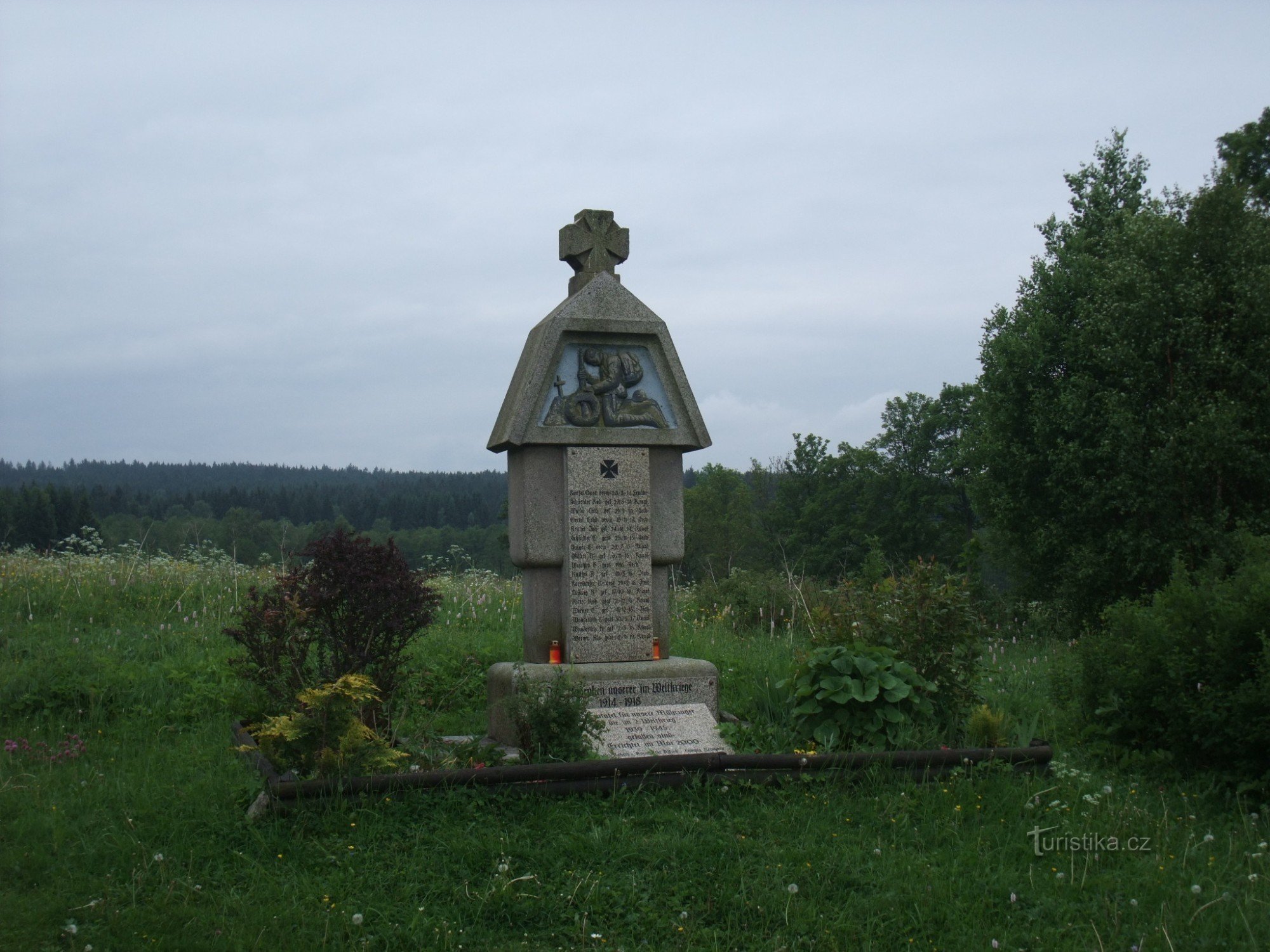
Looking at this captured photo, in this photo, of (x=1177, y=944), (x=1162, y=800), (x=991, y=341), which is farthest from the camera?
(x=991, y=341)

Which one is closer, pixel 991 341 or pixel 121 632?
pixel 121 632

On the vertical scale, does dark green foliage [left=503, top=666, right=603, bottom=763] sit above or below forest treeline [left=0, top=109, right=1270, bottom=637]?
below

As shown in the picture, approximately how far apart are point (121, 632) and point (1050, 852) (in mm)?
8602

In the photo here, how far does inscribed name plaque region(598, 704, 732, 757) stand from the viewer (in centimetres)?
687

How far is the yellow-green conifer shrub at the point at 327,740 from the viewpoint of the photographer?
5477 mm

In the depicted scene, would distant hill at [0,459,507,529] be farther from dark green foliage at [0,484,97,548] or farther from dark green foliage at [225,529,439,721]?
dark green foliage at [225,529,439,721]

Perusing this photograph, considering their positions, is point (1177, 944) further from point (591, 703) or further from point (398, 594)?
point (398, 594)

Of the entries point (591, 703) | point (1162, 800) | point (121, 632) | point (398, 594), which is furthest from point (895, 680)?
point (121, 632)

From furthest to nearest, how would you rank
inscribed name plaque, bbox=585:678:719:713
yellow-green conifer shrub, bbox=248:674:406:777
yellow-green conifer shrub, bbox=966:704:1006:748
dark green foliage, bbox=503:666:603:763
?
inscribed name plaque, bbox=585:678:719:713 → yellow-green conifer shrub, bbox=966:704:1006:748 → dark green foliage, bbox=503:666:603:763 → yellow-green conifer shrub, bbox=248:674:406:777

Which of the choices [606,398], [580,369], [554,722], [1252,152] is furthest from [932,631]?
[1252,152]

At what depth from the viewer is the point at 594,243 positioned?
28.1ft

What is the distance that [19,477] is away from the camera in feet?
218

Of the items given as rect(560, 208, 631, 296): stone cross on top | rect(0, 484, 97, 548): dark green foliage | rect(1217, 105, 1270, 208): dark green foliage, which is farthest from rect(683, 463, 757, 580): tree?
rect(560, 208, 631, 296): stone cross on top

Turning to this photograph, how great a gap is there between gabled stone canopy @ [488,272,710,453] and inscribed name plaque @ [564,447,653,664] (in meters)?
0.18
